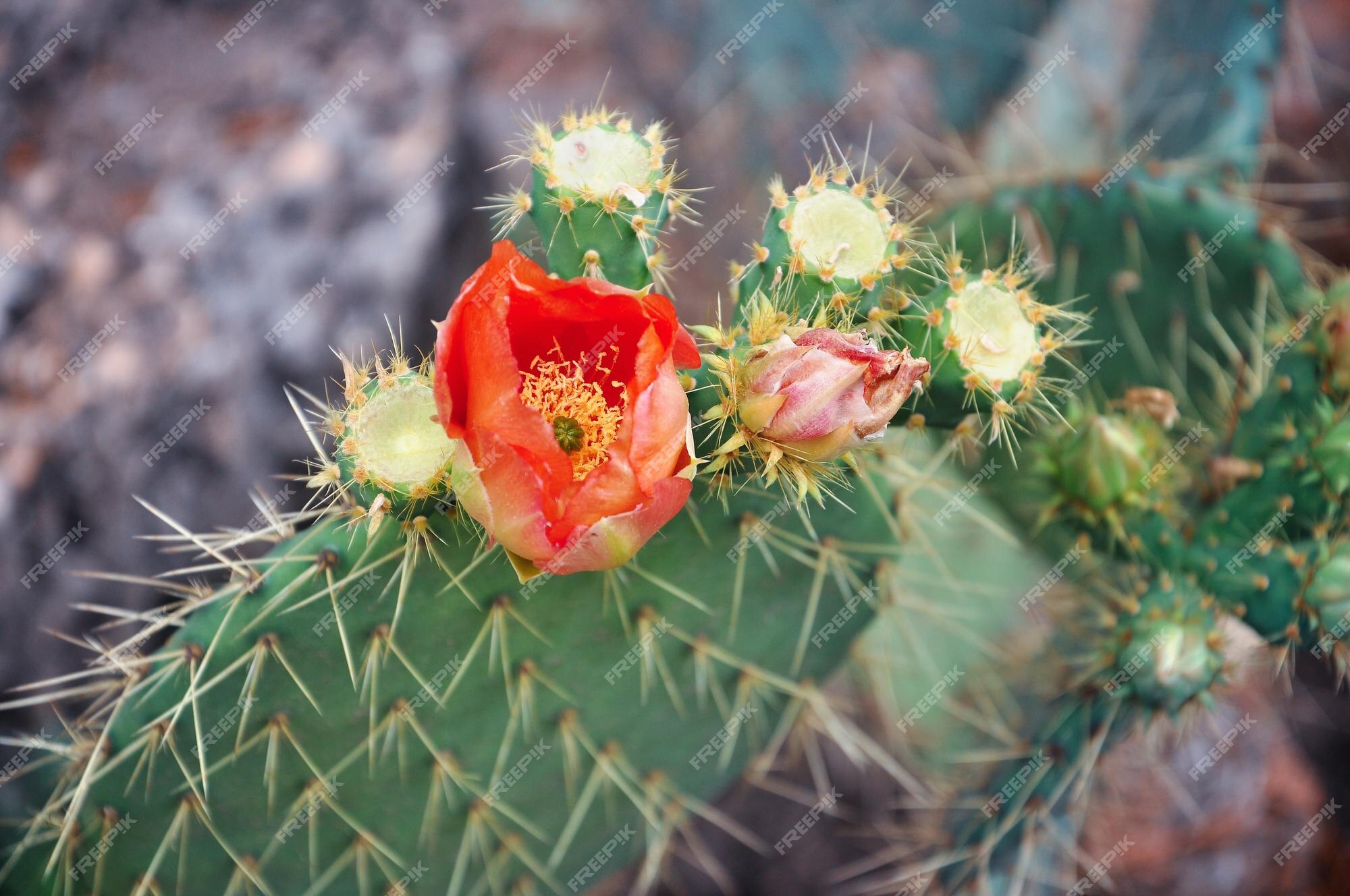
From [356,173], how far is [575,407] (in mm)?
1411

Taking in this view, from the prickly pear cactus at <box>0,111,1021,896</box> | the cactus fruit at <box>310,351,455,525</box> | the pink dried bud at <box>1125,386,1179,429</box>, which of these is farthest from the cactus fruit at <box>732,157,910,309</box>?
the pink dried bud at <box>1125,386,1179,429</box>

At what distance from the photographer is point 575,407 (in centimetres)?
81

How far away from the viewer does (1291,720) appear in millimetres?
2088

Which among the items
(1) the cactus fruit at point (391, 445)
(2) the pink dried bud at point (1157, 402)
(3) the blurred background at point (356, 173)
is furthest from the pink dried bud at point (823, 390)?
(3) the blurred background at point (356, 173)

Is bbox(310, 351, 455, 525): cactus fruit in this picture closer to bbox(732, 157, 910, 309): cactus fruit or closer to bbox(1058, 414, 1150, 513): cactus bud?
bbox(732, 157, 910, 309): cactus fruit

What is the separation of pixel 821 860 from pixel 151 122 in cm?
209

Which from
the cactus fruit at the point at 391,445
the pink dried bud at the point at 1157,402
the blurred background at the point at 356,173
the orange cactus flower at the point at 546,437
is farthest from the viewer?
the blurred background at the point at 356,173

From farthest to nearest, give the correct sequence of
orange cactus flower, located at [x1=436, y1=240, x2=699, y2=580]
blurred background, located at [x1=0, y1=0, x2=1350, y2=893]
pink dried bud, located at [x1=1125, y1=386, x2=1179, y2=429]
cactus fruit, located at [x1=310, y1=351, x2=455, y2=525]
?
blurred background, located at [x1=0, y1=0, x2=1350, y2=893]
pink dried bud, located at [x1=1125, y1=386, x2=1179, y2=429]
cactus fruit, located at [x1=310, y1=351, x2=455, y2=525]
orange cactus flower, located at [x1=436, y1=240, x2=699, y2=580]

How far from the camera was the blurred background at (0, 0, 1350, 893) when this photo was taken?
1.80 m

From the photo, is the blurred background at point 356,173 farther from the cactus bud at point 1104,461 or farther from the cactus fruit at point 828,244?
the cactus fruit at point 828,244

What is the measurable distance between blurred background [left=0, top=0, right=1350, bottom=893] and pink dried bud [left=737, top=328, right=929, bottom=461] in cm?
111

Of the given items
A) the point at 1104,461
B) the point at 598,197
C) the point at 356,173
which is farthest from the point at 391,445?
the point at 356,173

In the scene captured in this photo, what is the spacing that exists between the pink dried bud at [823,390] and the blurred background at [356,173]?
1.11 m

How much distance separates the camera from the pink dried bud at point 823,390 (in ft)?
2.41
